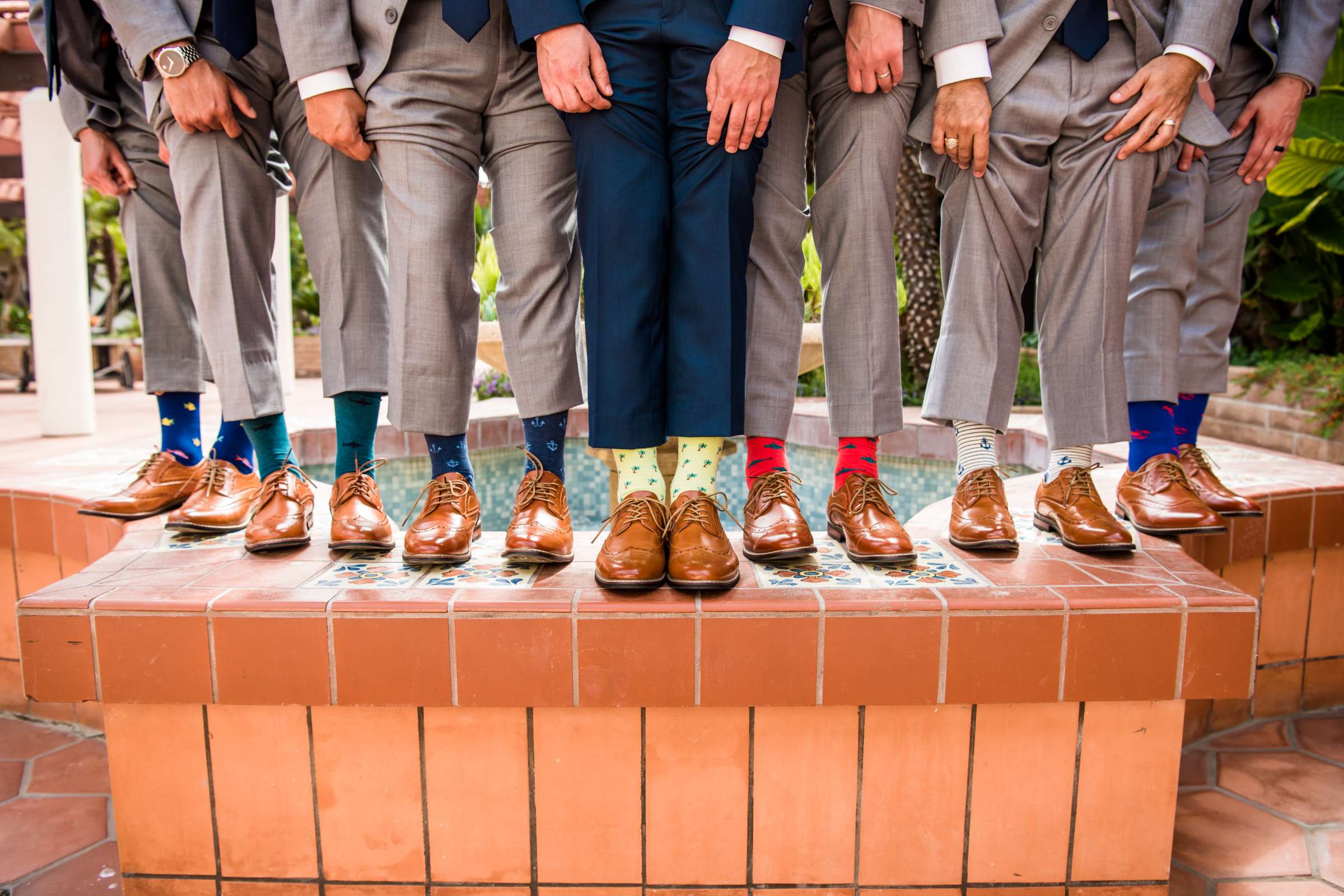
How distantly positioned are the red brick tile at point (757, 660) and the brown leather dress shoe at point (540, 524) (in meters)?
0.32

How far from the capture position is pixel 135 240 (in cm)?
177

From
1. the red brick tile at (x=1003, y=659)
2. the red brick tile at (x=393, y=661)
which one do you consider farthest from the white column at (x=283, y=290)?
the red brick tile at (x=1003, y=659)

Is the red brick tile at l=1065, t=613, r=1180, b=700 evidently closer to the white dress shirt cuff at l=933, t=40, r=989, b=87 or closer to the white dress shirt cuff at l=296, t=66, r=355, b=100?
the white dress shirt cuff at l=933, t=40, r=989, b=87

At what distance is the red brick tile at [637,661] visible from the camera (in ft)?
3.89

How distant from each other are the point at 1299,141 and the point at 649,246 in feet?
13.5

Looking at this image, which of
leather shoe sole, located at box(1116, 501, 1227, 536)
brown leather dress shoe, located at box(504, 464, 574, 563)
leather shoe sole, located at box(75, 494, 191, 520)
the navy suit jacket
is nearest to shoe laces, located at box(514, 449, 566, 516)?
brown leather dress shoe, located at box(504, 464, 574, 563)

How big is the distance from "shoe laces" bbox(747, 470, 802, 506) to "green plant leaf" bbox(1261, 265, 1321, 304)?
180 inches

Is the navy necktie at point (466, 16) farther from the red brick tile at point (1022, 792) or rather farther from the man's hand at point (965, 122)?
the red brick tile at point (1022, 792)

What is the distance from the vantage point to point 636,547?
1267 mm

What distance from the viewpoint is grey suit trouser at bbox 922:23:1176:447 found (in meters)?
1.53

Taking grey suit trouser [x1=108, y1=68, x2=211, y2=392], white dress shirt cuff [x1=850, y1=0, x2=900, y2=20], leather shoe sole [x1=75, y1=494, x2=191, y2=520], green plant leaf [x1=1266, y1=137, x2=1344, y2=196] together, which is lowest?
leather shoe sole [x1=75, y1=494, x2=191, y2=520]

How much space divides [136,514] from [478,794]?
40.2 inches

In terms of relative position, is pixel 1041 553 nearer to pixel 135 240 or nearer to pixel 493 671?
pixel 493 671

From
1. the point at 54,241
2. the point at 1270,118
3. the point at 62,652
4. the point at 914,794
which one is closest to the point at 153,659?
the point at 62,652
